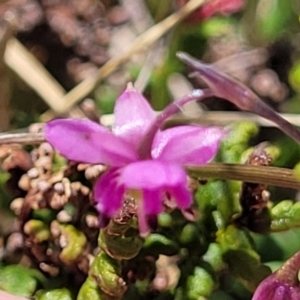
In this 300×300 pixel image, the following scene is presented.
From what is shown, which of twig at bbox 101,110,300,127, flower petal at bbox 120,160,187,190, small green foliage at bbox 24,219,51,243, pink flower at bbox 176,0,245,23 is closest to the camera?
flower petal at bbox 120,160,187,190

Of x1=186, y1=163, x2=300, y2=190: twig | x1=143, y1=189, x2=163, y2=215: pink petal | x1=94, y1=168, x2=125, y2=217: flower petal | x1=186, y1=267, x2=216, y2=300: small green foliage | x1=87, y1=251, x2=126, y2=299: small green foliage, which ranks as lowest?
x1=186, y1=267, x2=216, y2=300: small green foliage

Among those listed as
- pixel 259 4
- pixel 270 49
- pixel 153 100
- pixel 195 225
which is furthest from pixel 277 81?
pixel 195 225

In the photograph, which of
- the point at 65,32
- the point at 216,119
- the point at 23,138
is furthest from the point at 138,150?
the point at 65,32

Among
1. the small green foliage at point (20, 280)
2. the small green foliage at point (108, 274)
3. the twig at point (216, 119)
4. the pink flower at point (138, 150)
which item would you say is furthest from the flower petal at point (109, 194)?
the twig at point (216, 119)

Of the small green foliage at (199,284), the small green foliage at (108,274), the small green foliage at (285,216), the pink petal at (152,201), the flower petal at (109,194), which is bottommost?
the small green foliage at (285,216)

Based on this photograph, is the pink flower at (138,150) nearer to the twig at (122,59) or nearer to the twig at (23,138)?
the twig at (23,138)

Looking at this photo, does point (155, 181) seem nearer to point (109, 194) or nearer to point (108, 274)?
point (109, 194)

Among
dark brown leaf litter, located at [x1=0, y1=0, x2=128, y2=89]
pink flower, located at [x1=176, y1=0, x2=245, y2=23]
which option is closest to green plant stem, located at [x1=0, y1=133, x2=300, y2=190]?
pink flower, located at [x1=176, y1=0, x2=245, y2=23]

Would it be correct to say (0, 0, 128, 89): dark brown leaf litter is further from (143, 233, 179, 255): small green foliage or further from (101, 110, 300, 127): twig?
(143, 233, 179, 255): small green foliage
